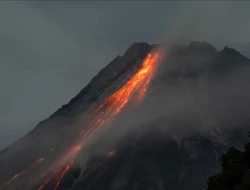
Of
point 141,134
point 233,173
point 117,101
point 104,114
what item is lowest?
point 141,134

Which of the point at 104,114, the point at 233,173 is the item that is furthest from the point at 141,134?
the point at 233,173

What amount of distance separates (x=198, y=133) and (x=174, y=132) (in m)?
7.91

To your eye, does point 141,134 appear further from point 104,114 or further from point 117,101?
point 117,101

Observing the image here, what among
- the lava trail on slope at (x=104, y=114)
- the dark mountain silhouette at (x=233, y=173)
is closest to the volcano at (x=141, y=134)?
the lava trail on slope at (x=104, y=114)

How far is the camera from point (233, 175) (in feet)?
130

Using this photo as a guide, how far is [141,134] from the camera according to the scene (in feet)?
510

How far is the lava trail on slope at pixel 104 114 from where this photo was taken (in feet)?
458

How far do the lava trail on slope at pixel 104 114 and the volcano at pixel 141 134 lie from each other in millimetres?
340

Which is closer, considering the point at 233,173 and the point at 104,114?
the point at 233,173

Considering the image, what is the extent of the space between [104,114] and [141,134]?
71.0ft

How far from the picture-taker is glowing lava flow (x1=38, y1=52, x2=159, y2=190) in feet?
530

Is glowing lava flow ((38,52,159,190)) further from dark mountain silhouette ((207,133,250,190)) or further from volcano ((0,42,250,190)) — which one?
dark mountain silhouette ((207,133,250,190))

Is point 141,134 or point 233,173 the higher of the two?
point 233,173

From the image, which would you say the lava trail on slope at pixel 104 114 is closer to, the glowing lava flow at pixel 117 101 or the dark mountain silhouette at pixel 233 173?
the glowing lava flow at pixel 117 101
